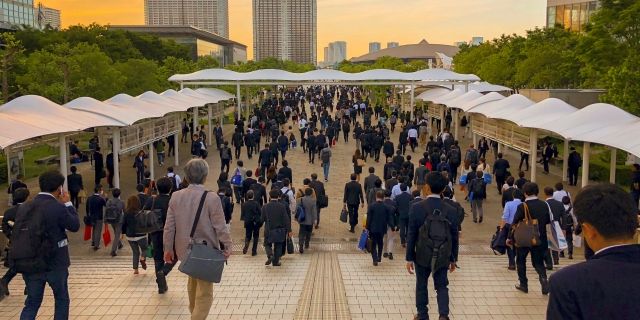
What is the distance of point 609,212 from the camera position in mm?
2668

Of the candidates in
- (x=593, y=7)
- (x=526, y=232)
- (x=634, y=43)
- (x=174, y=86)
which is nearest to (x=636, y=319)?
(x=526, y=232)

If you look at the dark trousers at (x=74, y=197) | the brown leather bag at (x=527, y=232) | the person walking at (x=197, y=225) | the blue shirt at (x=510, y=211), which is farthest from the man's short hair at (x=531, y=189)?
the dark trousers at (x=74, y=197)

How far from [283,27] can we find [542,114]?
16898 centimetres

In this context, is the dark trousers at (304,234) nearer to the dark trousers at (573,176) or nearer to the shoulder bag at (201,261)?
the shoulder bag at (201,261)

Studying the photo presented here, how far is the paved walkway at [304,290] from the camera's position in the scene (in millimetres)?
7145

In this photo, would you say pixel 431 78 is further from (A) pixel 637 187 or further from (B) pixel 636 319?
(B) pixel 636 319

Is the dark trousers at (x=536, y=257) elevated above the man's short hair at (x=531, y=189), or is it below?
below

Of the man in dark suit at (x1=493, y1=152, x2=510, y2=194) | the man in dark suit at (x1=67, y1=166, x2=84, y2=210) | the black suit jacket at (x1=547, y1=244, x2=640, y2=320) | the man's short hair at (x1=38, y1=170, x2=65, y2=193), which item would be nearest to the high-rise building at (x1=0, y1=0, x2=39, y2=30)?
the man in dark suit at (x1=67, y1=166, x2=84, y2=210)

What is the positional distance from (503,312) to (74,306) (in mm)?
5286

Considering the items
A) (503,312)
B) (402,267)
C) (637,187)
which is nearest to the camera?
(503,312)

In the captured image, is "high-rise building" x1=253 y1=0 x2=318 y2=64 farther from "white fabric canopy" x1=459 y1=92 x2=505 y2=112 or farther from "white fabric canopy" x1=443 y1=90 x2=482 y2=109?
"white fabric canopy" x1=459 y1=92 x2=505 y2=112

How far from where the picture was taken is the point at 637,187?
12555 mm

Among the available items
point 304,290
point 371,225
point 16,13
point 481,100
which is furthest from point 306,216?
point 16,13

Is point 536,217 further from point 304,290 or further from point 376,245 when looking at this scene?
point 304,290
